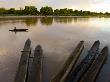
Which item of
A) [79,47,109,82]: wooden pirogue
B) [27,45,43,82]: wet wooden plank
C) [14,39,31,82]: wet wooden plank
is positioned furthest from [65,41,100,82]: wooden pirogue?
[14,39,31,82]: wet wooden plank

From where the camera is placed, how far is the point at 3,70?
27.1 m

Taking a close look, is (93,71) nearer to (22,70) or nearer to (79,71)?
(79,71)

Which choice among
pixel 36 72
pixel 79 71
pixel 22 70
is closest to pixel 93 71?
pixel 79 71

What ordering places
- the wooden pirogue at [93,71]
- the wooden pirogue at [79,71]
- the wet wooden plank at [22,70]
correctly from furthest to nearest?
the wooden pirogue at [79,71] < the wet wooden plank at [22,70] < the wooden pirogue at [93,71]

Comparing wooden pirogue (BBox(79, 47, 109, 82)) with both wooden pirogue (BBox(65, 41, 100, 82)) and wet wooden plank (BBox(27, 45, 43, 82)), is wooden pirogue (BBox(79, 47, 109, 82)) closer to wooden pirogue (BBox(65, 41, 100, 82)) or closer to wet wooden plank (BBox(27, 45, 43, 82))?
wooden pirogue (BBox(65, 41, 100, 82))

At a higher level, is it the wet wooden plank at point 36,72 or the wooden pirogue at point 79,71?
the wet wooden plank at point 36,72

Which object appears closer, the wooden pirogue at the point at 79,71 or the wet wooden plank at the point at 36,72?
the wet wooden plank at the point at 36,72

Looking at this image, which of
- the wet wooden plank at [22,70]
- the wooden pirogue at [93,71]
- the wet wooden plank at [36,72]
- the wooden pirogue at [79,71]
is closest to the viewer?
the wet wooden plank at [36,72]

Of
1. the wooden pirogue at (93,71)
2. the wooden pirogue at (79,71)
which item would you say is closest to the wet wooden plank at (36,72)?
the wooden pirogue at (79,71)

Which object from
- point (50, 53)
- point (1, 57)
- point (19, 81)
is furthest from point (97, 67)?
point (1, 57)

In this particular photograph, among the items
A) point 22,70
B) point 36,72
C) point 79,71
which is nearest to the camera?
point 36,72

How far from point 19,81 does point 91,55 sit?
13.2 metres

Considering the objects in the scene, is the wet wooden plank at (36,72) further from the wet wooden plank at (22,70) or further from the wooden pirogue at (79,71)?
the wooden pirogue at (79,71)

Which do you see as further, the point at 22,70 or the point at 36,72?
the point at 22,70
